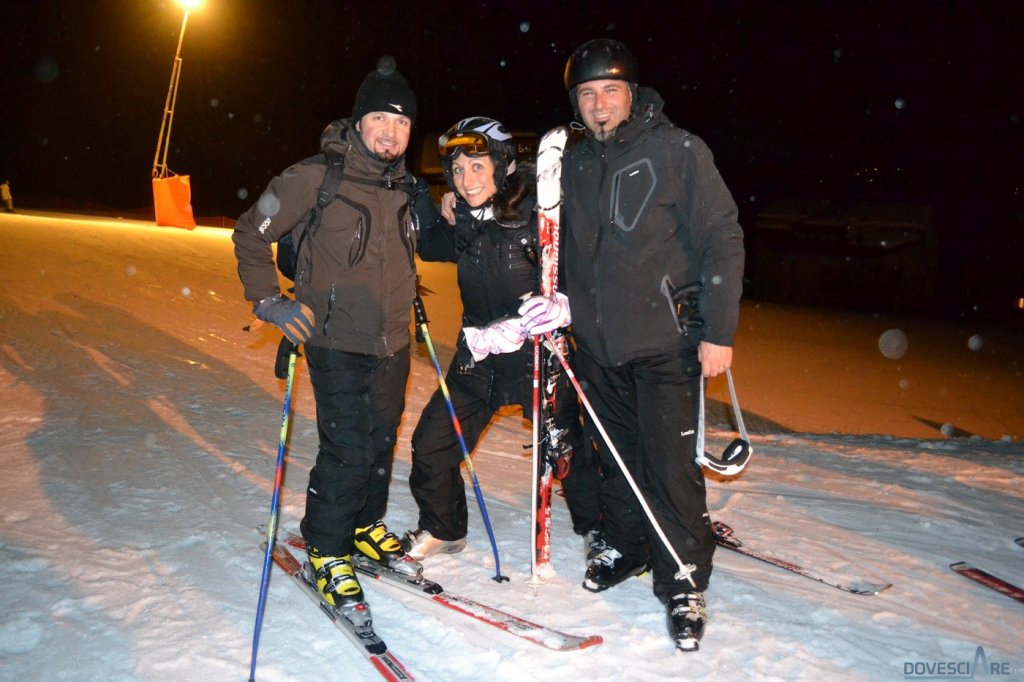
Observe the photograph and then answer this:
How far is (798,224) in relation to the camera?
2164 cm

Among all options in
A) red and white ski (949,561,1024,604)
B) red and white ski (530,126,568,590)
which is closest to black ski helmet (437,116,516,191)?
red and white ski (530,126,568,590)

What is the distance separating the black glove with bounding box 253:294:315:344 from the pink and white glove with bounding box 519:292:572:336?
814 millimetres

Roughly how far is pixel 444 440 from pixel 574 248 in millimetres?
1003

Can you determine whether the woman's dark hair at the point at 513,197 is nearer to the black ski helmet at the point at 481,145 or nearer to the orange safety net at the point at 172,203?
the black ski helmet at the point at 481,145

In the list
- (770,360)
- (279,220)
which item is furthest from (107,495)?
(770,360)

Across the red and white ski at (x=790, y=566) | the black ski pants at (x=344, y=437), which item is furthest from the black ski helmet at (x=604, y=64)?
the red and white ski at (x=790, y=566)

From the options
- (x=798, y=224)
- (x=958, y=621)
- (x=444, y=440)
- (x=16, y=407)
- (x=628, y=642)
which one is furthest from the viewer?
(x=798, y=224)

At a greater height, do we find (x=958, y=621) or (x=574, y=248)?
(x=574, y=248)

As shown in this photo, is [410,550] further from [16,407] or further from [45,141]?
[45,141]

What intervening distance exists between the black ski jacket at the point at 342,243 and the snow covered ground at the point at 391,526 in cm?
112

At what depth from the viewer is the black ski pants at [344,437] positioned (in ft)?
10.3

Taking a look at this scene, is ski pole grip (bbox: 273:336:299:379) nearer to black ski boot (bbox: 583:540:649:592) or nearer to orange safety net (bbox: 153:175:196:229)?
black ski boot (bbox: 583:540:649:592)

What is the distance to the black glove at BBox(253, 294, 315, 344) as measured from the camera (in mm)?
2955

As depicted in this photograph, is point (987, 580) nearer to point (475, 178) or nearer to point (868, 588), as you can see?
point (868, 588)
